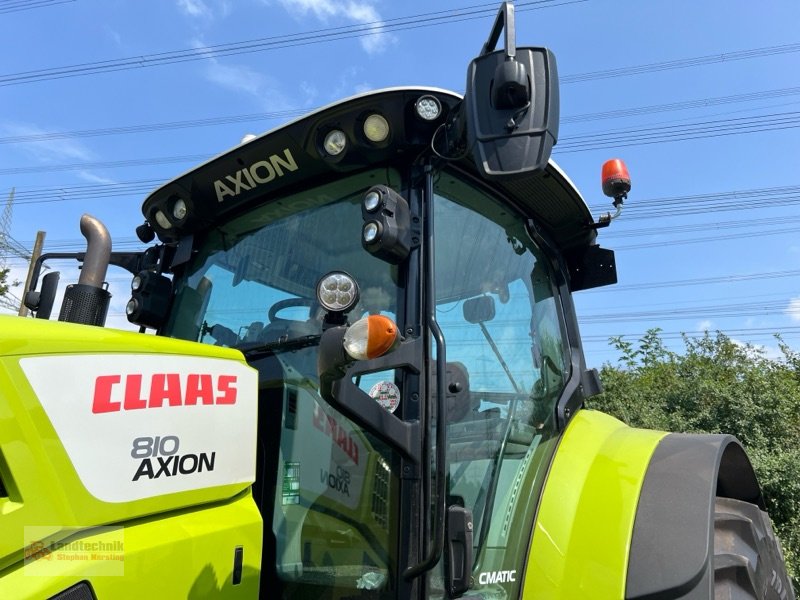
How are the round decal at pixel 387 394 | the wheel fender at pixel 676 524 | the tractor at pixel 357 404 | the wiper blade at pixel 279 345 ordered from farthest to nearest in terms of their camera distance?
1. the wiper blade at pixel 279 345
2. the wheel fender at pixel 676 524
3. the round decal at pixel 387 394
4. the tractor at pixel 357 404

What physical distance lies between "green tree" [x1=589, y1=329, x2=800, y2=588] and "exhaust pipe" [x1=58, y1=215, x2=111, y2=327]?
646 centimetres

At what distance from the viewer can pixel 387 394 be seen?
1.91 metres

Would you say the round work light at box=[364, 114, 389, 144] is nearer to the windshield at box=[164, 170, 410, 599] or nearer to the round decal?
the windshield at box=[164, 170, 410, 599]

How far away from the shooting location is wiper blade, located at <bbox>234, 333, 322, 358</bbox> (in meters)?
2.12

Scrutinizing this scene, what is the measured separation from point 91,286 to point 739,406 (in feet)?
26.1

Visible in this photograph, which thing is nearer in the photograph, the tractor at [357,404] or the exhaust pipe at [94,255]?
the tractor at [357,404]

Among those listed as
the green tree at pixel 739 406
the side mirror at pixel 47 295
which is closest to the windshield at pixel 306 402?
the side mirror at pixel 47 295

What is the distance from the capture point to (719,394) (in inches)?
325

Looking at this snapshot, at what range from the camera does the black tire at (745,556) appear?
2.28 m

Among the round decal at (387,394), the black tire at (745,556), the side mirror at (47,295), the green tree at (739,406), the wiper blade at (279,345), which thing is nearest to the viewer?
the round decal at (387,394)

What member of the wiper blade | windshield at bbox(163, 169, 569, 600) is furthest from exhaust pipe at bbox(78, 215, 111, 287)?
the wiper blade

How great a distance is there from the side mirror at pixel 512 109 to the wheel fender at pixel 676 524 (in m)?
1.27

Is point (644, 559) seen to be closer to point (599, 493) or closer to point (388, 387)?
point (599, 493)

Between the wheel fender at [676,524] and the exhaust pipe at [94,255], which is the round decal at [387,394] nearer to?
the wheel fender at [676,524]
